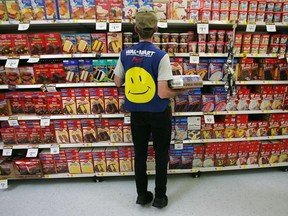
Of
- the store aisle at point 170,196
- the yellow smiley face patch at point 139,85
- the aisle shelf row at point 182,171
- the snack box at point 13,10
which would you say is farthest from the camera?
the aisle shelf row at point 182,171

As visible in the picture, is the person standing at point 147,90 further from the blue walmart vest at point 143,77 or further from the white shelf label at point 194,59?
the white shelf label at point 194,59

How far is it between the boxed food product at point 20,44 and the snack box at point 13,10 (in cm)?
17

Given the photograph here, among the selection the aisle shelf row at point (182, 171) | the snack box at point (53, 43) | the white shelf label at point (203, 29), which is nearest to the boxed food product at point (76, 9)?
the snack box at point (53, 43)

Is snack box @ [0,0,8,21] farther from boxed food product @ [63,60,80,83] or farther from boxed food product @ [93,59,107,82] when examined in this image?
boxed food product @ [93,59,107,82]

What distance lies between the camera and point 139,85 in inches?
65.9

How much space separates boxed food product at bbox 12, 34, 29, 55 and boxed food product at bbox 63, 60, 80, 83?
41cm

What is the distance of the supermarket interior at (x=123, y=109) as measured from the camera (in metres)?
2.10

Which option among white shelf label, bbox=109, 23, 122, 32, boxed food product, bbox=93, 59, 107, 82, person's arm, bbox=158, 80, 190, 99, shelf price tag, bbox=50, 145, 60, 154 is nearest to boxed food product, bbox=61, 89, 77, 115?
boxed food product, bbox=93, 59, 107, 82

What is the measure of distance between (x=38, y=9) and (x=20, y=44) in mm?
403

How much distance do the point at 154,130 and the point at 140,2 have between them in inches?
49.9

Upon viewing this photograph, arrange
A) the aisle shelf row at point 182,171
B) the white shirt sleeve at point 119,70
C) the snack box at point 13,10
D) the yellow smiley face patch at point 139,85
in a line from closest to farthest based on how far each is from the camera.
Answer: the yellow smiley face patch at point 139,85 < the white shirt sleeve at point 119,70 < the snack box at point 13,10 < the aisle shelf row at point 182,171

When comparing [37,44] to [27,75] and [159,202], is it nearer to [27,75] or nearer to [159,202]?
[27,75]

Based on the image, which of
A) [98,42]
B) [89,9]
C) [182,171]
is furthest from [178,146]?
[89,9]

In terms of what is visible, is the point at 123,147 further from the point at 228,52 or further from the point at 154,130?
the point at 228,52
